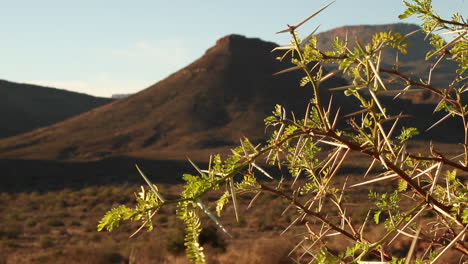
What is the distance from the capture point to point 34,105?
75.4 m

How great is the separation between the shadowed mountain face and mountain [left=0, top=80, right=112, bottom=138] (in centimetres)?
1699

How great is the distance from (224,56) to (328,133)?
197 feet

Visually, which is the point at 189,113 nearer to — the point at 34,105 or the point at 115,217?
the point at 34,105

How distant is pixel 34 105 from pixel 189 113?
38230mm

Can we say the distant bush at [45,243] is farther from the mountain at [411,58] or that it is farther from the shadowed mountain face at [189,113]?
the mountain at [411,58]

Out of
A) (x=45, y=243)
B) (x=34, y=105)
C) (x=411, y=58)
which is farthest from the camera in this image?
(x=411, y=58)

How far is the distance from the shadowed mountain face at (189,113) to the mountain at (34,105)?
17.0 metres

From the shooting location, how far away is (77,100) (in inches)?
3374

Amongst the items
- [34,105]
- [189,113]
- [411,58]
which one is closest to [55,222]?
[189,113]

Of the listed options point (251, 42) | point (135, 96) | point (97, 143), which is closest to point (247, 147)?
point (97, 143)

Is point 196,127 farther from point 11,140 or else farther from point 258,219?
point 258,219

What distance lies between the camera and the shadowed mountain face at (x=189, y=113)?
44.2 meters

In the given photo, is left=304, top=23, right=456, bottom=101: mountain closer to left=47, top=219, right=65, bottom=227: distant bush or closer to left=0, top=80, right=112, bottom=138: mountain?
left=0, top=80, right=112, bottom=138: mountain

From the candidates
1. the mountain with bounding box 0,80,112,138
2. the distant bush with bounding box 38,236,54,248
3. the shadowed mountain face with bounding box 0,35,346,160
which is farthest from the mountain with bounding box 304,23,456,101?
the distant bush with bounding box 38,236,54,248
